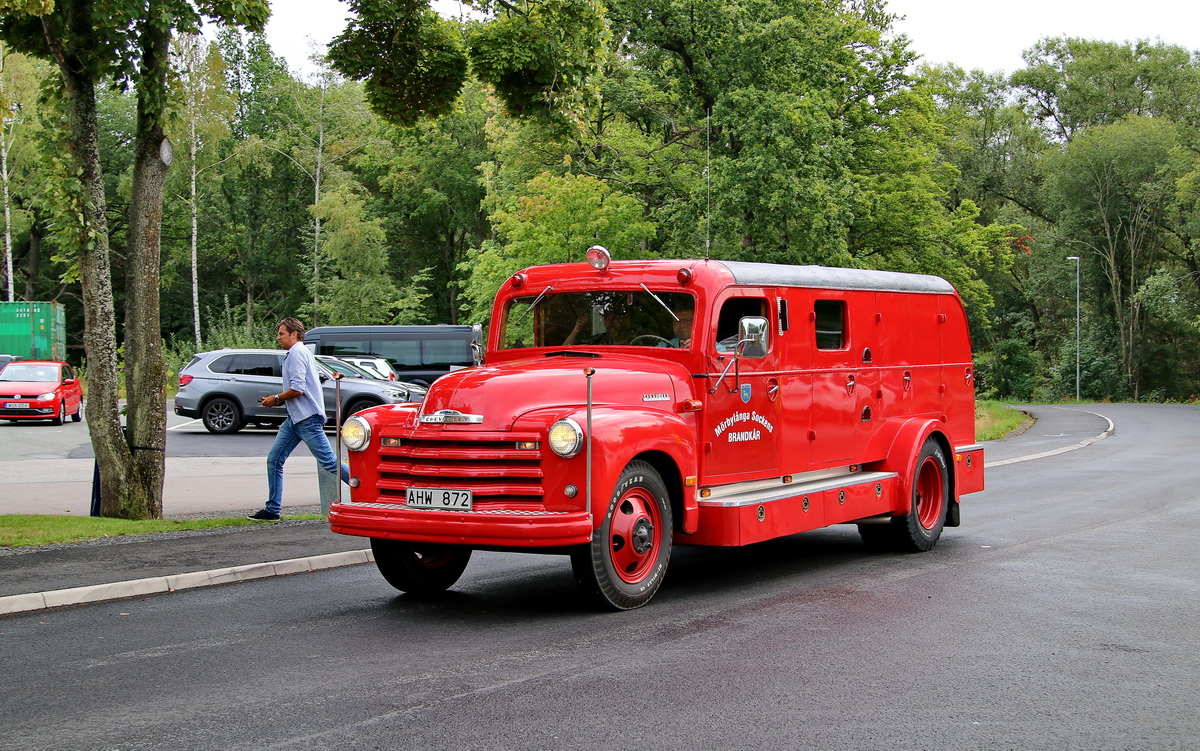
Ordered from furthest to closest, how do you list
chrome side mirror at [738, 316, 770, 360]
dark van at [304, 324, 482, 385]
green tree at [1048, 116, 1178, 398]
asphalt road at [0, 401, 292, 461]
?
green tree at [1048, 116, 1178, 398] < dark van at [304, 324, 482, 385] < asphalt road at [0, 401, 292, 461] < chrome side mirror at [738, 316, 770, 360]

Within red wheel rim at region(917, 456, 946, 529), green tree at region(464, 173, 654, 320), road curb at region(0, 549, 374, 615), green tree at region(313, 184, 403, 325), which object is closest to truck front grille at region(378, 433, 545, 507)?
road curb at region(0, 549, 374, 615)

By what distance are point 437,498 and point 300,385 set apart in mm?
4568

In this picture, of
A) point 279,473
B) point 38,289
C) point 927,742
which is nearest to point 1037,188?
point 38,289

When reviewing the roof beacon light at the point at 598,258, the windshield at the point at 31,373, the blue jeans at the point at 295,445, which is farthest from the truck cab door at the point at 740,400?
the windshield at the point at 31,373

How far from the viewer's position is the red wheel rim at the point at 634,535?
7473 mm

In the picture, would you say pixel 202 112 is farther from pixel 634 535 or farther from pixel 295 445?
pixel 634 535

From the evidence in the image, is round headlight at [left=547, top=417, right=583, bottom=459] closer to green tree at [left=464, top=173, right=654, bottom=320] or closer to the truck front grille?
the truck front grille

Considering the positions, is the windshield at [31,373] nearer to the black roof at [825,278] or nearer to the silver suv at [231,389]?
the silver suv at [231,389]

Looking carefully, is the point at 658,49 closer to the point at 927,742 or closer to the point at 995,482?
the point at 995,482

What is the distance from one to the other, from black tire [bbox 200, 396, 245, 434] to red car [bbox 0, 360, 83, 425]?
529 centimetres

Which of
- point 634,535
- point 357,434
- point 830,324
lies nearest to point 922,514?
point 830,324

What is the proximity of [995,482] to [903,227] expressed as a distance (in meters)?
27.0

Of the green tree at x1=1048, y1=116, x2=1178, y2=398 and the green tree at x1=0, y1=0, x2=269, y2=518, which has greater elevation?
the green tree at x1=1048, y1=116, x2=1178, y2=398

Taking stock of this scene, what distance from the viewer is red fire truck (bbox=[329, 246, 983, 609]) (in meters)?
7.23
